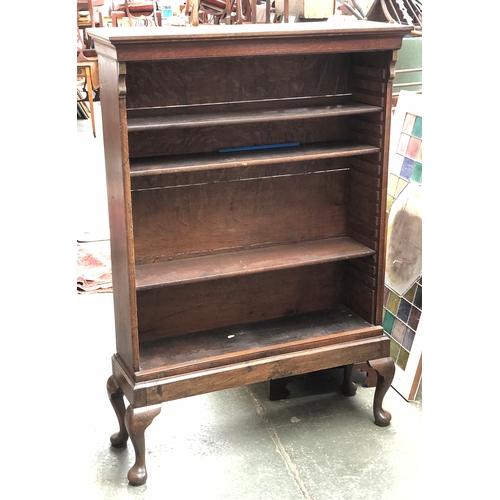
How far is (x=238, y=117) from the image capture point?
8.32ft

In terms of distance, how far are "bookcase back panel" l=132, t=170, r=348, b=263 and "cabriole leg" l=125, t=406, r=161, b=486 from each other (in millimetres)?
571

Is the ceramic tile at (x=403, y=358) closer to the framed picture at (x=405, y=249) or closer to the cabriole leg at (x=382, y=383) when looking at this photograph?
the framed picture at (x=405, y=249)

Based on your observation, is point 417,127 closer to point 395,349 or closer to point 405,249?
point 405,249

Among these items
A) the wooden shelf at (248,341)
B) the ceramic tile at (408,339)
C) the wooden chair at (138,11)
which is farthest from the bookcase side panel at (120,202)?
the wooden chair at (138,11)

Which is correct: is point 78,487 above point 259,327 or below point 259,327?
below

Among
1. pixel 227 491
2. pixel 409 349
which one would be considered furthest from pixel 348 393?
pixel 227 491

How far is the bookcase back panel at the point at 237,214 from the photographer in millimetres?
2750

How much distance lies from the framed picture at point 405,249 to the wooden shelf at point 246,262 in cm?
38

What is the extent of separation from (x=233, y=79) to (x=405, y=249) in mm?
1150

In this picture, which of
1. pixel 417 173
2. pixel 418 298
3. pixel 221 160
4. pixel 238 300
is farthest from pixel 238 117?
pixel 418 298

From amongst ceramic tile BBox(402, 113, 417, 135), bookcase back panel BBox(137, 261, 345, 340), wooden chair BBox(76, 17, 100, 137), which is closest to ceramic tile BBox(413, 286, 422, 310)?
bookcase back panel BBox(137, 261, 345, 340)

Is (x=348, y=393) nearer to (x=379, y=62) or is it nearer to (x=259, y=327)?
(x=259, y=327)

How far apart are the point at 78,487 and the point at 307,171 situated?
1501 millimetres

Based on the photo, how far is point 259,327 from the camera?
2992 millimetres
